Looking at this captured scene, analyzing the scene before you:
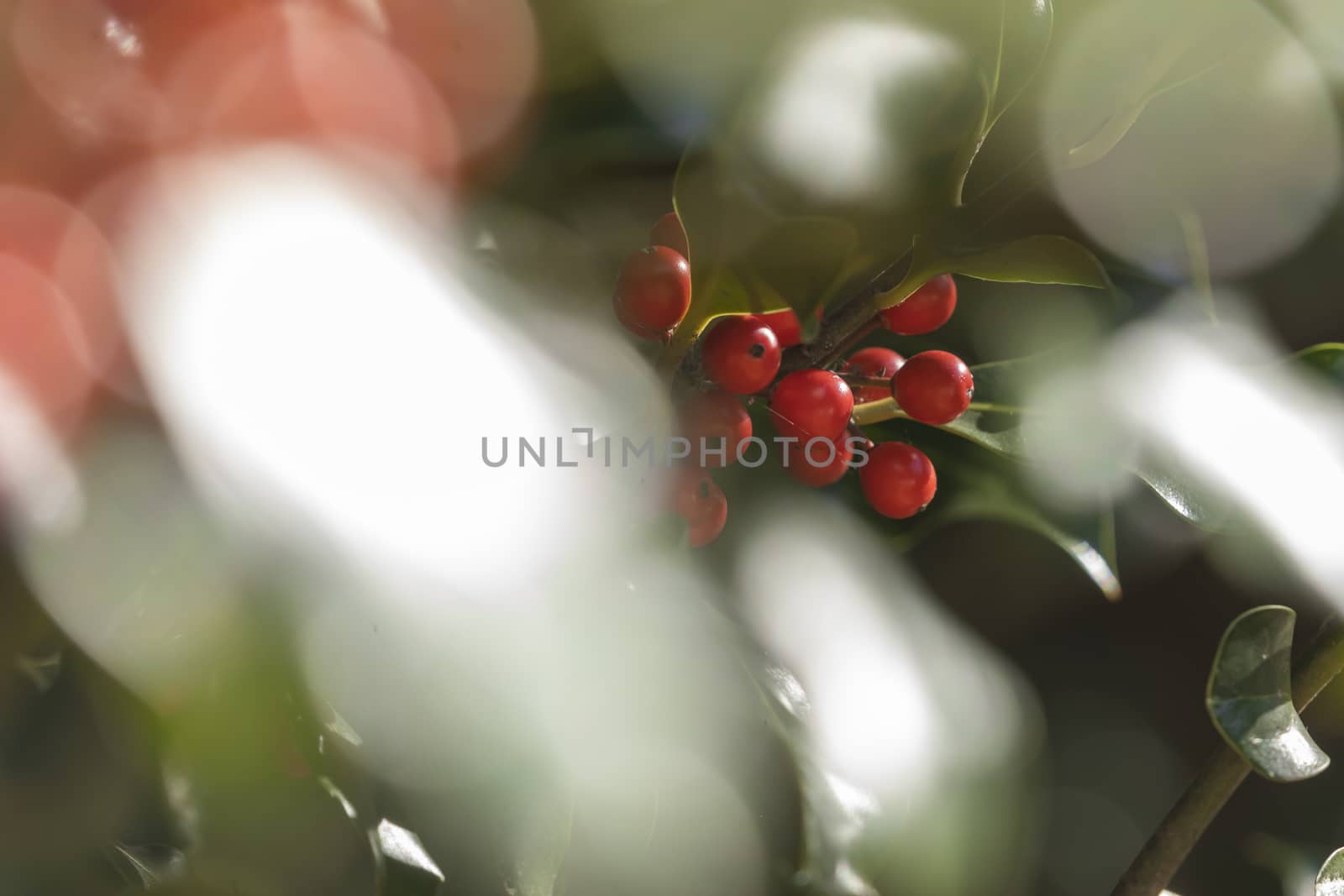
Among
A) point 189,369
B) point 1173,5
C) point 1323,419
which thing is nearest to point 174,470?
point 189,369

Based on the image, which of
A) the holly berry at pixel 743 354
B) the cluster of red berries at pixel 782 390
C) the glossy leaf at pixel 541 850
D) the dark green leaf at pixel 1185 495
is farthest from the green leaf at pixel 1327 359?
the glossy leaf at pixel 541 850

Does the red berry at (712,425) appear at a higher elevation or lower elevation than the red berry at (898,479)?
higher

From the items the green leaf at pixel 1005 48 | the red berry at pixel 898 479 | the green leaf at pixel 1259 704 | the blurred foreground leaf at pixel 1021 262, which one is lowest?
the red berry at pixel 898 479

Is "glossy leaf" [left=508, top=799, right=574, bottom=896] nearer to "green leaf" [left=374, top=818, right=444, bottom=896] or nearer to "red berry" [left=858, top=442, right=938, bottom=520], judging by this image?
"green leaf" [left=374, top=818, right=444, bottom=896]

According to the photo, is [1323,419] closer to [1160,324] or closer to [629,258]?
[1160,324]

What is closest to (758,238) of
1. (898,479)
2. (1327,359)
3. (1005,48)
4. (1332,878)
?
(1005,48)

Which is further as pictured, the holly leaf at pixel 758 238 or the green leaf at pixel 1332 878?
the green leaf at pixel 1332 878

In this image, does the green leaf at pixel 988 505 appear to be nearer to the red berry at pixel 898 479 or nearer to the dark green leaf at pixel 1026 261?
the red berry at pixel 898 479
